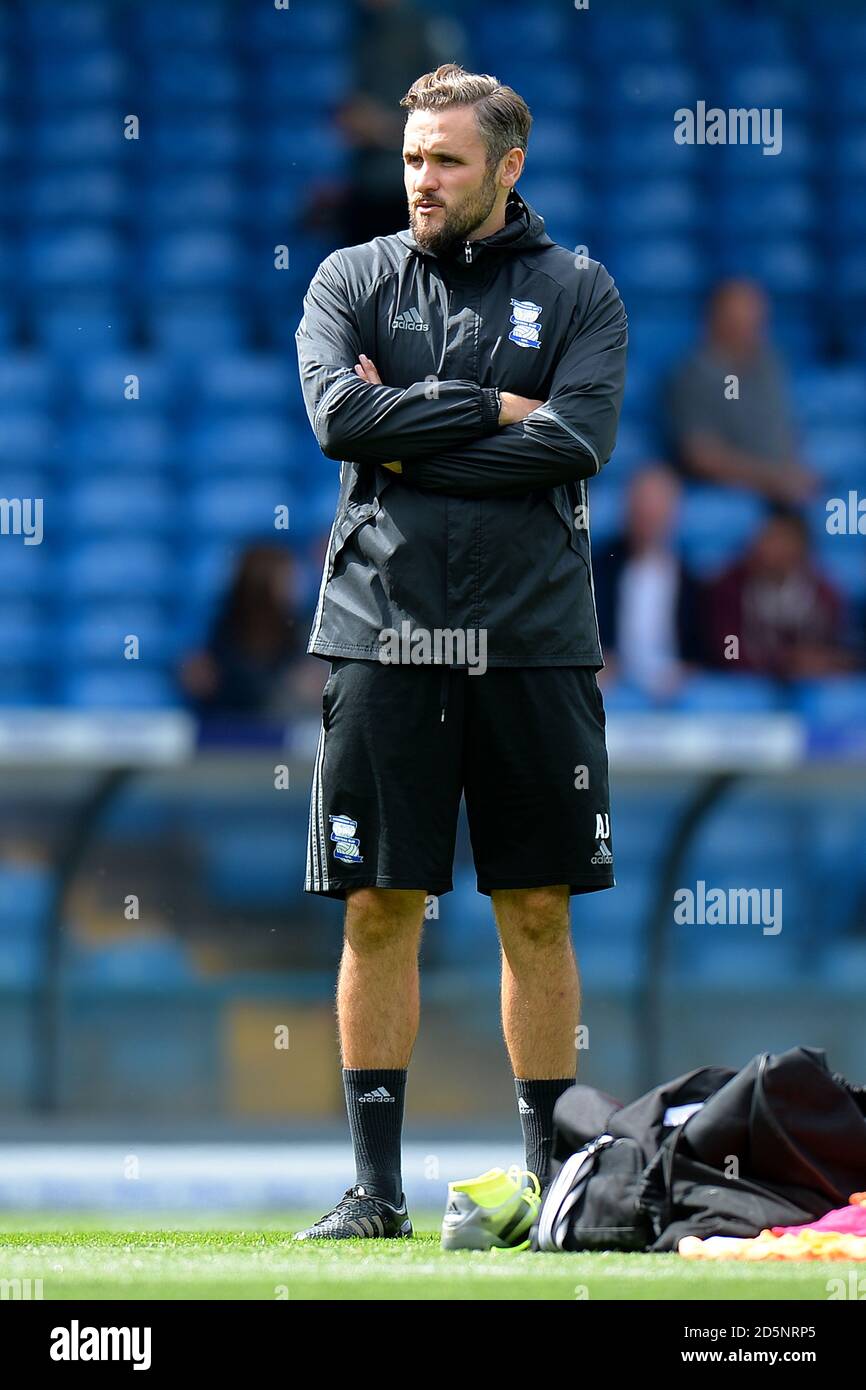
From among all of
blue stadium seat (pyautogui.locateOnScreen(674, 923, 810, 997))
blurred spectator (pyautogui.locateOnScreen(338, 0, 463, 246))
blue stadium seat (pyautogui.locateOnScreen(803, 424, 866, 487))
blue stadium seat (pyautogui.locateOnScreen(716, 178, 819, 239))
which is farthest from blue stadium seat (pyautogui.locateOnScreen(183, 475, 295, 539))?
blue stadium seat (pyautogui.locateOnScreen(674, 923, 810, 997))

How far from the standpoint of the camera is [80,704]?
27.1ft

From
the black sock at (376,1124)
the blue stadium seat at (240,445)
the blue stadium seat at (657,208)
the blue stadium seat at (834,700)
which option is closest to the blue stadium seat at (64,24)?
the blue stadium seat at (240,445)

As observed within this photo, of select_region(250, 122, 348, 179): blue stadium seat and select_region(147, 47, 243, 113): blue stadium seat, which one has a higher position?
select_region(147, 47, 243, 113): blue stadium seat

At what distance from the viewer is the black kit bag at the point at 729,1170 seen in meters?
3.38

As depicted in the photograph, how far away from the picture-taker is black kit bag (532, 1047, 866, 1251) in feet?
11.1

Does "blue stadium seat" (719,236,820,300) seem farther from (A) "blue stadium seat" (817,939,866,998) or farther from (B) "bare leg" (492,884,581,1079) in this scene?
(B) "bare leg" (492,884,581,1079)

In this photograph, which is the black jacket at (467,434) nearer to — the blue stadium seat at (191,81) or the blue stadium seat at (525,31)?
the blue stadium seat at (191,81)

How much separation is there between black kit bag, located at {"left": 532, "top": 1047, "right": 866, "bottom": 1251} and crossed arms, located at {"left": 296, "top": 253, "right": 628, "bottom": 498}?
3.38ft

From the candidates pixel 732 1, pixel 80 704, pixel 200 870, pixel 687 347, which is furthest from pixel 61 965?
pixel 732 1

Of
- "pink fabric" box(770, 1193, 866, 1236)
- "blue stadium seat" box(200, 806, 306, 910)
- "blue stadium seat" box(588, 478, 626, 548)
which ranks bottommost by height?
"pink fabric" box(770, 1193, 866, 1236)

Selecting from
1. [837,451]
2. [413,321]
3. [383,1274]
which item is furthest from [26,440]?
[383,1274]

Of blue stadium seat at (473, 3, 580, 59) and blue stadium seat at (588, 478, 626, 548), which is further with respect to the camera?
blue stadium seat at (473, 3, 580, 59)

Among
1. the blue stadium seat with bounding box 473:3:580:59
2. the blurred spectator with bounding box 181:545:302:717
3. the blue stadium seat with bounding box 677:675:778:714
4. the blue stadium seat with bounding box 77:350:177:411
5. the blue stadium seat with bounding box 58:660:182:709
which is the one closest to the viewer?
the blurred spectator with bounding box 181:545:302:717

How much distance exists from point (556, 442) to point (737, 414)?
4.90 meters
